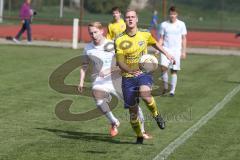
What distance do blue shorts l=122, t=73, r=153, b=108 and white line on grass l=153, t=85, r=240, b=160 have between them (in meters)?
0.86

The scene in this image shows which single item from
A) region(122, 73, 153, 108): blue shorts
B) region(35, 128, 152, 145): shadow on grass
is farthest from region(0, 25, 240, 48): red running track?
region(122, 73, 153, 108): blue shorts

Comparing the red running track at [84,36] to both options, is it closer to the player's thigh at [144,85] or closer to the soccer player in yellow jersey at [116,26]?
the soccer player in yellow jersey at [116,26]

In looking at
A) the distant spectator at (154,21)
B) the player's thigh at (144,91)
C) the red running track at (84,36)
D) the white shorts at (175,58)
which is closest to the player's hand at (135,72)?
the player's thigh at (144,91)

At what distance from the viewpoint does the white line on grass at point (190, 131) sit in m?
10.2

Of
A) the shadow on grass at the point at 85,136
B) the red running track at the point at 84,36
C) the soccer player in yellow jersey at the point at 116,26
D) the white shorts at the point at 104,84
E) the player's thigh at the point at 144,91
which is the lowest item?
the red running track at the point at 84,36

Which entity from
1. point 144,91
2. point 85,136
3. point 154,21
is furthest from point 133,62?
point 154,21

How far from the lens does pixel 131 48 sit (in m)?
10.7

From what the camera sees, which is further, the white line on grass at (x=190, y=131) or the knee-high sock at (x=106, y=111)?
the knee-high sock at (x=106, y=111)

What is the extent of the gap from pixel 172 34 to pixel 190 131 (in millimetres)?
5768

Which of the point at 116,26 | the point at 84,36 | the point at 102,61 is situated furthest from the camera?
the point at 84,36

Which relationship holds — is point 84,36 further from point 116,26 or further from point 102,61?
point 102,61

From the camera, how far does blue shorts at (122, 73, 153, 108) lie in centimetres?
1073

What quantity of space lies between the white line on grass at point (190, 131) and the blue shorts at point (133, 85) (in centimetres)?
86

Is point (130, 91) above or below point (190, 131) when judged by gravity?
above
